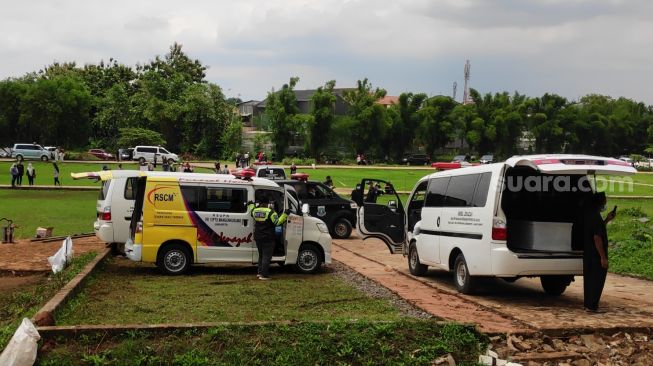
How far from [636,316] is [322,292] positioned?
457 centimetres

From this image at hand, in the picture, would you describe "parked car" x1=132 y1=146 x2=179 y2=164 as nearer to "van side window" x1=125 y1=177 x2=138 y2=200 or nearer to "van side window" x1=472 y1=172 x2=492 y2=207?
"van side window" x1=125 y1=177 x2=138 y2=200

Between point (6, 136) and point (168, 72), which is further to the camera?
point (168, 72)

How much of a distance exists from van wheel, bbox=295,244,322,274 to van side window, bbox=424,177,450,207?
8.11 ft

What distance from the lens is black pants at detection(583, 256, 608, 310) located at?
9297 millimetres

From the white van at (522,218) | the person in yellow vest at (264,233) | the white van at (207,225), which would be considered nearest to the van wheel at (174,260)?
the white van at (207,225)

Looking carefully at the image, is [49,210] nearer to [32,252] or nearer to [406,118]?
[32,252]

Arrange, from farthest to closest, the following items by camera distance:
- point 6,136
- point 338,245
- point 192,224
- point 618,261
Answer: point 6,136, point 338,245, point 618,261, point 192,224

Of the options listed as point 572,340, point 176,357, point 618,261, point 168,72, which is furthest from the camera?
point 168,72

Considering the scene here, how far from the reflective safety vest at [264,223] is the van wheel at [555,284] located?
4.86 m

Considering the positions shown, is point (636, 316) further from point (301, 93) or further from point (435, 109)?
point (301, 93)

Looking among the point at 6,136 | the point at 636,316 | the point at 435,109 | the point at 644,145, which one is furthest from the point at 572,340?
the point at 644,145

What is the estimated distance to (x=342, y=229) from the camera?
73.9 feet

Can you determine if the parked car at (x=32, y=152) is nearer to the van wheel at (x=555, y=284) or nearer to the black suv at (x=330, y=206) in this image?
the black suv at (x=330, y=206)

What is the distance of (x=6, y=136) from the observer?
240ft
